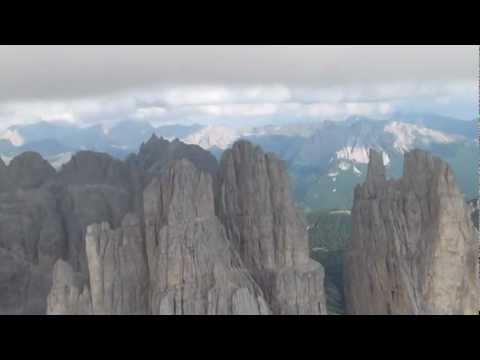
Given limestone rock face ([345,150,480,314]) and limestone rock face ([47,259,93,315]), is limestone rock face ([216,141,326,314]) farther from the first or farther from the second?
limestone rock face ([47,259,93,315])

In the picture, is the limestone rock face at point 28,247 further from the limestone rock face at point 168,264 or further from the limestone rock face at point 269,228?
the limestone rock face at point 269,228

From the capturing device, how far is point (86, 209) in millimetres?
53250

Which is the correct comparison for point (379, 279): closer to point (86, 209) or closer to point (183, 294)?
point (183, 294)

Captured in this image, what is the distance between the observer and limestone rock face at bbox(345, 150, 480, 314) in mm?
42156

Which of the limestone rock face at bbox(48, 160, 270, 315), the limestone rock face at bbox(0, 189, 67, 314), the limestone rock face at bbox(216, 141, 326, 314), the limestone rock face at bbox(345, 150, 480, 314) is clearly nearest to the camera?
the limestone rock face at bbox(48, 160, 270, 315)

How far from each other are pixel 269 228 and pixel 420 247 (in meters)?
11.9

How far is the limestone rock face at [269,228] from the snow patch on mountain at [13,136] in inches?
5433

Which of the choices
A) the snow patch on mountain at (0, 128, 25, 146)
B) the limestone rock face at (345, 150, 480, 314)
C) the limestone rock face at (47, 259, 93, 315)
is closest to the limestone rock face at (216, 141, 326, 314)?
the limestone rock face at (345, 150, 480, 314)

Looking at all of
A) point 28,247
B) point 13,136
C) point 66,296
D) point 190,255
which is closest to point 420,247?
point 190,255

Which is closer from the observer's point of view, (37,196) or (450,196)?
(450,196)

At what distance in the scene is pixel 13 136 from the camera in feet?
600

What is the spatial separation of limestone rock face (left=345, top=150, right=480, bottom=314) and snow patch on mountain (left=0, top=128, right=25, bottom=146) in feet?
472
